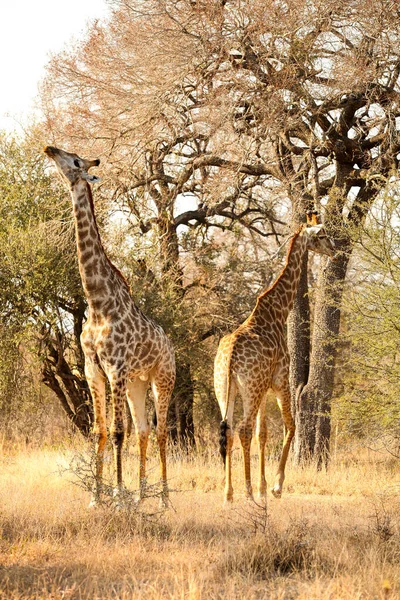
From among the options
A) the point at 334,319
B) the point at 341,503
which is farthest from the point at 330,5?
the point at 341,503

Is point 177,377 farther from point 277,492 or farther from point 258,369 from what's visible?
point 258,369

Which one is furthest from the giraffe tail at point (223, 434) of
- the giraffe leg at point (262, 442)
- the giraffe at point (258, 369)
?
the giraffe leg at point (262, 442)

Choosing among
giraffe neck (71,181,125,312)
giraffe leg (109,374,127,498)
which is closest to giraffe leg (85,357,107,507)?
giraffe leg (109,374,127,498)

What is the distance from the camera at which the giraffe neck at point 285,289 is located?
10219 mm

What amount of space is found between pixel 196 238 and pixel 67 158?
→ 903cm

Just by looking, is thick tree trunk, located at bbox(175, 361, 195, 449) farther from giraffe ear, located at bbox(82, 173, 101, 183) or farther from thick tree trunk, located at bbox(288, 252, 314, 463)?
giraffe ear, located at bbox(82, 173, 101, 183)

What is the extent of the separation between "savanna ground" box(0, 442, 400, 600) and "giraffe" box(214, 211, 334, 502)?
62 centimetres

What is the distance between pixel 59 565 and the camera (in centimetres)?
603

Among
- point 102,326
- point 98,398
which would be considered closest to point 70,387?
point 98,398

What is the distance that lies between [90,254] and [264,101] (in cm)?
522

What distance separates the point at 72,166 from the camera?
28.2 ft

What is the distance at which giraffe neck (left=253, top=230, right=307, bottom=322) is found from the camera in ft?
33.5

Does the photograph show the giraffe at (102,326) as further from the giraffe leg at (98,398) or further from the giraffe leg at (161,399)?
the giraffe leg at (161,399)

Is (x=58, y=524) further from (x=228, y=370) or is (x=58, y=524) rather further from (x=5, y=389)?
(x=5, y=389)
